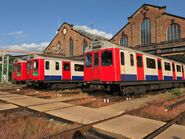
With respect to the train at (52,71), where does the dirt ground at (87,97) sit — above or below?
below

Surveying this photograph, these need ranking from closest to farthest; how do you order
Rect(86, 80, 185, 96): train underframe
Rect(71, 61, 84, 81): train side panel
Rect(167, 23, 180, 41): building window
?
Rect(86, 80, 185, 96): train underframe
Rect(71, 61, 84, 81): train side panel
Rect(167, 23, 180, 41): building window

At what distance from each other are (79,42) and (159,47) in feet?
68.4

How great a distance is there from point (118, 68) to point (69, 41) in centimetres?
3987

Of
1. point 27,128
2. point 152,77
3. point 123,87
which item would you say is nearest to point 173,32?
point 152,77

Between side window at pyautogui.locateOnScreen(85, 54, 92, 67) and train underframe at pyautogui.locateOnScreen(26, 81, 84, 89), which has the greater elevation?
side window at pyautogui.locateOnScreen(85, 54, 92, 67)

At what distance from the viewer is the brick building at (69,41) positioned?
47875 millimetres

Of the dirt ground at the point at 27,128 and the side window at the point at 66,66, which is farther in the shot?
the side window at the point at 66,66

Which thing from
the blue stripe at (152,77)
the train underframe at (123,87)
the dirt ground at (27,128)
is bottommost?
the dirt ground at (27,128)

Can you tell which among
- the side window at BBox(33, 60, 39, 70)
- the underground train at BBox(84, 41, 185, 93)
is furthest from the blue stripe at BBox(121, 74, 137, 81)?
the side window at BBox(33, 60, 39, 70)

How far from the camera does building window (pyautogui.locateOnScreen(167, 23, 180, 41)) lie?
33.8 m

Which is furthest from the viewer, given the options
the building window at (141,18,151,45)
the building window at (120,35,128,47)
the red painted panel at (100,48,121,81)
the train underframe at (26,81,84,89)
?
the building window at (120,35,128,47)

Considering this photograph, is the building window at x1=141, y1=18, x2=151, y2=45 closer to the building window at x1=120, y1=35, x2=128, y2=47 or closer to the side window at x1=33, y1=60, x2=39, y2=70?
the building window at x1=120, y1=35, x2=128, y2=47

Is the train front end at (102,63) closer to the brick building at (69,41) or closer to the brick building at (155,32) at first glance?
the brick building at (155,32)

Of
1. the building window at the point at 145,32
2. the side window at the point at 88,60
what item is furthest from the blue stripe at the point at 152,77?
the building window at the point at 145,32
